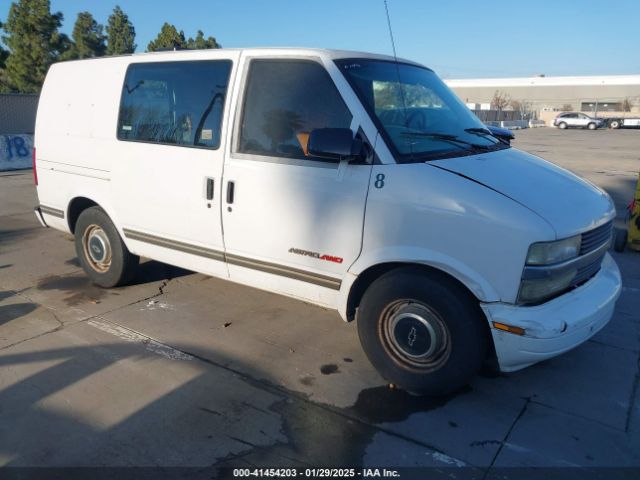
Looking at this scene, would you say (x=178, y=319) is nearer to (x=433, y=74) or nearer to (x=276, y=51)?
(x=276, y=51)

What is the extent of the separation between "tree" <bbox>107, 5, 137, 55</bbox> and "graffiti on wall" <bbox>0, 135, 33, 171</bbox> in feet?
53.9

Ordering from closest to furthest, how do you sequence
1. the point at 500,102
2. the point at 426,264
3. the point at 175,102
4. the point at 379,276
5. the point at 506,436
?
the point at 506,436, the point at 426,264, the point at 379,276, the point at 175,102, the point at 500,102

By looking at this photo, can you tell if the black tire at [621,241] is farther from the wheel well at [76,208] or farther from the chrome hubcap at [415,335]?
the wheel well at [76,208]

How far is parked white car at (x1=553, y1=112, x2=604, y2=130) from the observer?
A: 163ft

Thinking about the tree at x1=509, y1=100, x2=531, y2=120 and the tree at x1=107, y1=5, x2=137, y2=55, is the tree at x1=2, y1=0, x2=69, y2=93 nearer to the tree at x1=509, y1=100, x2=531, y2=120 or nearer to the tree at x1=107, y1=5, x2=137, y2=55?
the tree at x1=107, y1=5, x2=137, y2=55

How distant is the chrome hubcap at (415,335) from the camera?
3205 mm

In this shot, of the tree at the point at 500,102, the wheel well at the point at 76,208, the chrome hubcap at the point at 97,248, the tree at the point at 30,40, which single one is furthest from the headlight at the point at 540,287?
the tree at the point at 500,102

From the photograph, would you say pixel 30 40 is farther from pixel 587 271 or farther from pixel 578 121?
pixel 578 121

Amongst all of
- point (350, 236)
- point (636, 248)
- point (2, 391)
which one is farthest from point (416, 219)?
point (636, 248)

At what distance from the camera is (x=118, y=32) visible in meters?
29.3

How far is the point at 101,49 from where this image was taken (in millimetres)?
28781

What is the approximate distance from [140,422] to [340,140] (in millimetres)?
2088

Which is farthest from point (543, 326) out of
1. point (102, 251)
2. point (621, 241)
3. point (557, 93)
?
point (557, 93)

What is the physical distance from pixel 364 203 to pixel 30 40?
2602 cm
